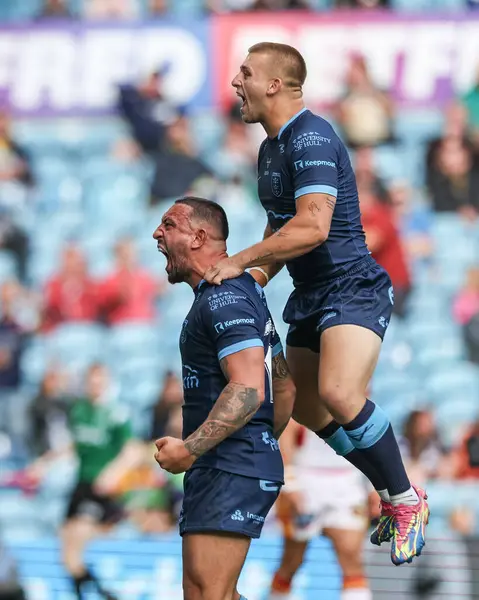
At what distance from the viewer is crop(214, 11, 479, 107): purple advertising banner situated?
44.5ft

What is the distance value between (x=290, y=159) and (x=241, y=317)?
827 millimetres

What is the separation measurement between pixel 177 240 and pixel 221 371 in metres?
0.55

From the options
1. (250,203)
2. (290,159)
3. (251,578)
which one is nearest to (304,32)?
(250,203)

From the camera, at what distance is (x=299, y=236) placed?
496 cm

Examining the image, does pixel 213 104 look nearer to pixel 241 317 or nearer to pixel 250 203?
pixel 250 203

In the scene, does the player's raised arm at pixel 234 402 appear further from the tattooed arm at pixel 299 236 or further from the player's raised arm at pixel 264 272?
the player's raised arm at pixel 264 272

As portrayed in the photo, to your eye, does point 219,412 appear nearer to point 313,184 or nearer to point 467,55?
point 313,184

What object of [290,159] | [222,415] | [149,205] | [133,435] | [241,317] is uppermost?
[290,159]

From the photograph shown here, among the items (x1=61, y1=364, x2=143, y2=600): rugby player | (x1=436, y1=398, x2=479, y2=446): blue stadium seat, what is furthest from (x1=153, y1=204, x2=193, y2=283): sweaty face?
(x1=436, y1=398, x2=479, y2=446): blue stadium seat

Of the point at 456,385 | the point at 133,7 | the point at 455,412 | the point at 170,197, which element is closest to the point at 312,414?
the point at 455,412

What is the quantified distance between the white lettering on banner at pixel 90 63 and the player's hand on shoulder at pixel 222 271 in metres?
9.46

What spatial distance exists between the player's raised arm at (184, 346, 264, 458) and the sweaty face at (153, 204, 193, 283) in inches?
19.0

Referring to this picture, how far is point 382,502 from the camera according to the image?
212 inches

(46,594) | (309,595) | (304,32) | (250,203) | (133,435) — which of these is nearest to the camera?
(309,595)
